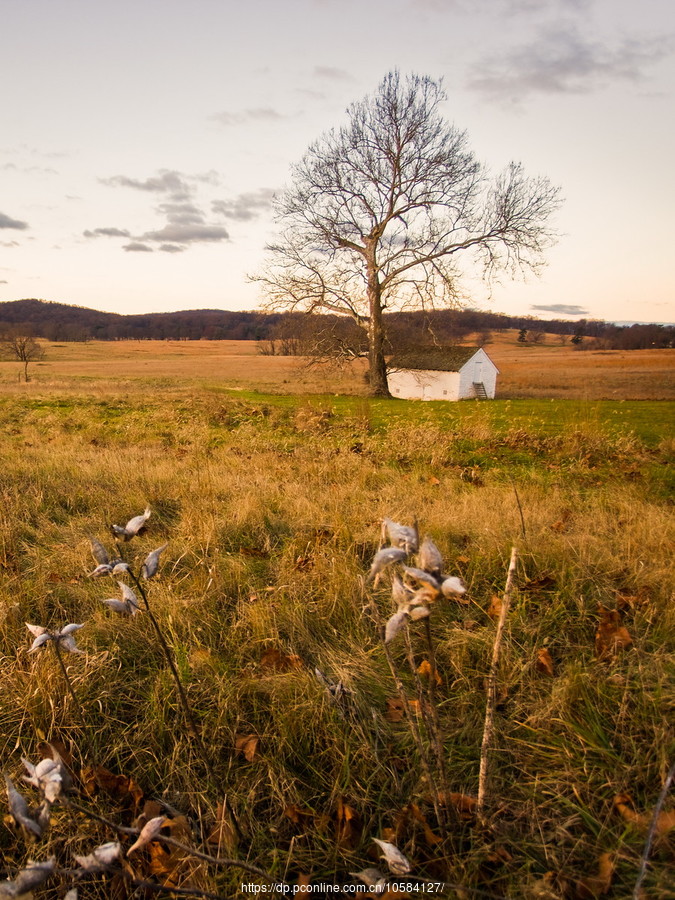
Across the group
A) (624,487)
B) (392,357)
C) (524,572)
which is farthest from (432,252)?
Answer: (524,572)

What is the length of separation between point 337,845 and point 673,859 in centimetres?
106

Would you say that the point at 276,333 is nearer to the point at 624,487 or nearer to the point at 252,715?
the point at 624,487

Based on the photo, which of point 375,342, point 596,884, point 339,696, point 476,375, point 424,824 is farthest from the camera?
point 476,375

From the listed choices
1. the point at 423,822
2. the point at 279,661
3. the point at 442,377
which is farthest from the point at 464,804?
the point at 442,377

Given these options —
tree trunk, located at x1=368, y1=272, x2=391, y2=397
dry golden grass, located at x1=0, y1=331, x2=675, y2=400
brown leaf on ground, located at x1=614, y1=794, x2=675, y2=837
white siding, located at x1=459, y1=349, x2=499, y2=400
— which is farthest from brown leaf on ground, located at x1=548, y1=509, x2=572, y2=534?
white siding, located at x1=459, y1=349, x2=499, y2=400

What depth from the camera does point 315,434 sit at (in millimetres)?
10617

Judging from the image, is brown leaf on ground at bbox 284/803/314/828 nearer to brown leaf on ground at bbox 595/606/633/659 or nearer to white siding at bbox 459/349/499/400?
brown leaf on ground at bbox 595/606/633/659

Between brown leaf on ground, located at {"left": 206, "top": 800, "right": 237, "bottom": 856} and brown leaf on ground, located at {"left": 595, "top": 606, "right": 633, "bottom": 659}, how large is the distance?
1.86 m

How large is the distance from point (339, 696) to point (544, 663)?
3.45ft

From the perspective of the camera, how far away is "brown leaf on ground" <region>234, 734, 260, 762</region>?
6.55ft

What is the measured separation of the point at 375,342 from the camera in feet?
82.7

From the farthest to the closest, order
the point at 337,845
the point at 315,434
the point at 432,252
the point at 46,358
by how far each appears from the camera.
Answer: the point at 46,358 < the point at 432,252 < the point at 315,434 < the point at 337,845

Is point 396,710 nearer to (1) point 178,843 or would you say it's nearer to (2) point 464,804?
(2) point 464,804

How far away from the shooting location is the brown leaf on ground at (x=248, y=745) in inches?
78.6
